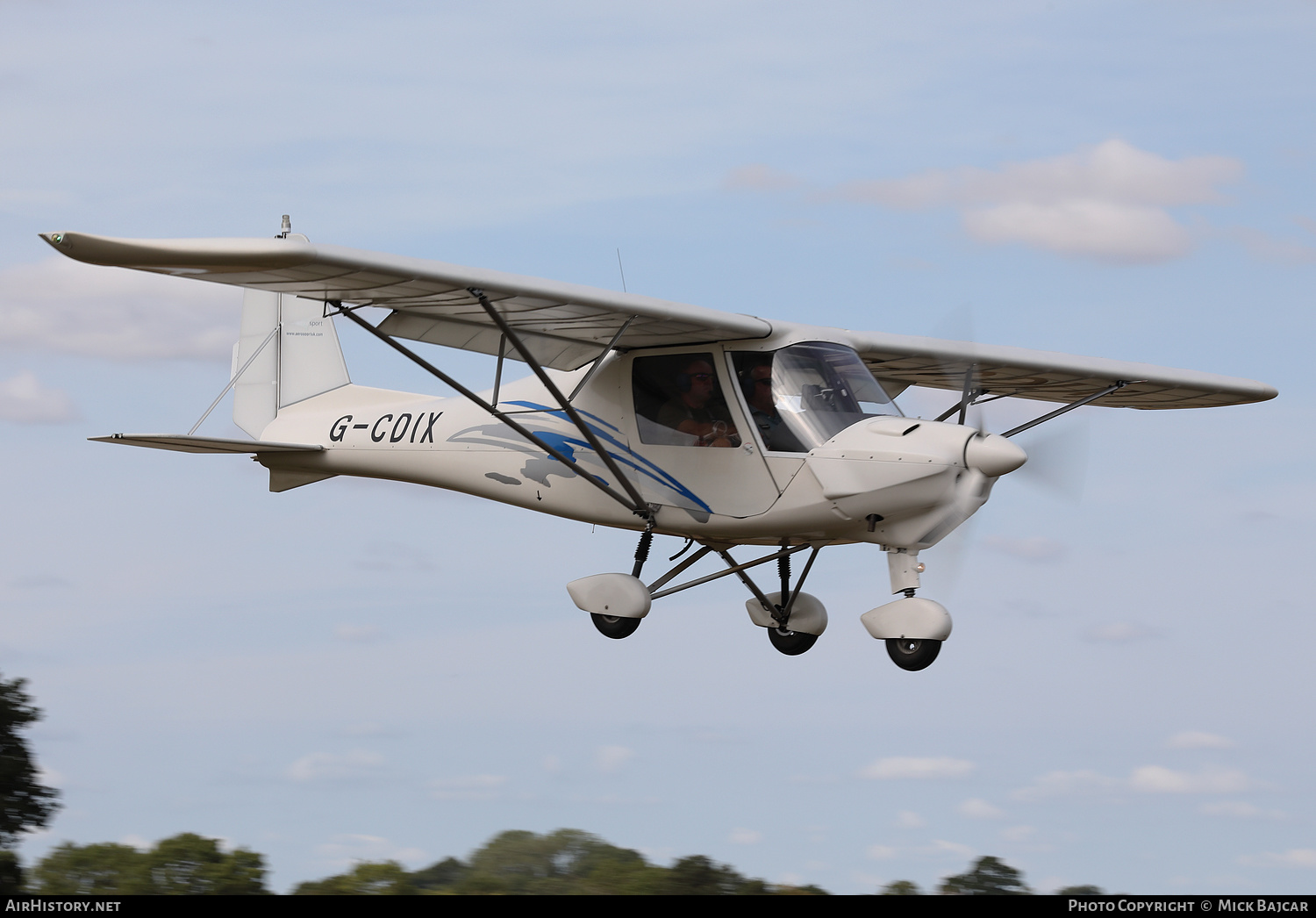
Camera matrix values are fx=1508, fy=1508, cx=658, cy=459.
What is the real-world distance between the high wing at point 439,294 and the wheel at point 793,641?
3.16 m

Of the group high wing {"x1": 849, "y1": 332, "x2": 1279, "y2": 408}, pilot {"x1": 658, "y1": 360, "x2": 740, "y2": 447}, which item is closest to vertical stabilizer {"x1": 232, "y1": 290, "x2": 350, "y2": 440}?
pilot {"x1": 658, "y1": 360, "x2": 740, "y2": 447}

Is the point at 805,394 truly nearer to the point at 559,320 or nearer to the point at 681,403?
the point at 681,403

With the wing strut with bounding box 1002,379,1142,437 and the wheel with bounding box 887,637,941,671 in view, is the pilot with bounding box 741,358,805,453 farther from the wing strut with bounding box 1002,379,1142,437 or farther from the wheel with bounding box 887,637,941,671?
the wing strut with bounding box 1002,379,1142,437

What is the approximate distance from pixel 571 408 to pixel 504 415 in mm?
646

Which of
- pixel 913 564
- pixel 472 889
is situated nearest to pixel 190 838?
pixel 472 889

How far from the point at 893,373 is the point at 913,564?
3.50m

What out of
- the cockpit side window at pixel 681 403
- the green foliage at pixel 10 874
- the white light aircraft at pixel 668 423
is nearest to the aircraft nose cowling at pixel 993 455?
the white light aircraft at pixel 668 423

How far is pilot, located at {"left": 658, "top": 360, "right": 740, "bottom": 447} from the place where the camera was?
12.7 metres

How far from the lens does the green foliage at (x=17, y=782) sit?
15078mm

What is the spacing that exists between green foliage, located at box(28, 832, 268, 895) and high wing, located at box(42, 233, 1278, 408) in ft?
16.3

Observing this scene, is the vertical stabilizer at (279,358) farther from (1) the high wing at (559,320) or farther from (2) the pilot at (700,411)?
(2) the pilot at (700,411)

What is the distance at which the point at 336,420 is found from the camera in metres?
15.7

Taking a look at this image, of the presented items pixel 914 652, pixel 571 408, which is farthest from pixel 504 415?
pixel 914 652
